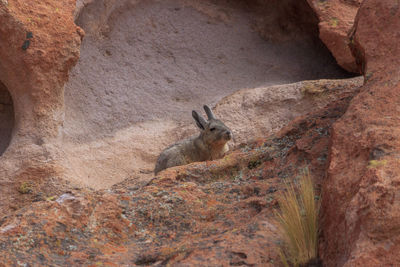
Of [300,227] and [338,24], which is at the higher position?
[338,24]

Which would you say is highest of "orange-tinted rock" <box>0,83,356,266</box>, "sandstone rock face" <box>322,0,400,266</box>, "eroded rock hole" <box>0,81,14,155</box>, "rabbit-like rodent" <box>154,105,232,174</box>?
"sandstone rock face" <box>322,0,400,266</box>

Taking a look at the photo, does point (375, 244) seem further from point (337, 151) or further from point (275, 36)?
point (275, 36)

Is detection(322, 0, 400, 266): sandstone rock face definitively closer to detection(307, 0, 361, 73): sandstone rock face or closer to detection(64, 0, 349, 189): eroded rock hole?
detection(307, 0, 361, 73): sandstone rock face

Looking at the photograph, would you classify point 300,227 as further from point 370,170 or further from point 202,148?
point 202,148

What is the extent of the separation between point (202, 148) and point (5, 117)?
4081 millimetres

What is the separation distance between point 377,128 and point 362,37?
130cm

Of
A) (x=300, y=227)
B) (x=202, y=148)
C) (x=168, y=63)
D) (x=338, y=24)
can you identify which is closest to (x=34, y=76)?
(x=202, y=148)

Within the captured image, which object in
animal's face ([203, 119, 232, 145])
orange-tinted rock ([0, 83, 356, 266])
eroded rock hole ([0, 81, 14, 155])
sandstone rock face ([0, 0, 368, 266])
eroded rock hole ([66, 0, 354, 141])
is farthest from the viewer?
eroded rock hole ([66, 0, 354, 141])

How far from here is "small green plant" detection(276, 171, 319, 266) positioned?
8.42 feet

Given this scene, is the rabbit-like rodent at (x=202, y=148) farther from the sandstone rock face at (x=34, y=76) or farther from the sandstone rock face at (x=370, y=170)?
the sandstone rock face at (x=370, y=170)

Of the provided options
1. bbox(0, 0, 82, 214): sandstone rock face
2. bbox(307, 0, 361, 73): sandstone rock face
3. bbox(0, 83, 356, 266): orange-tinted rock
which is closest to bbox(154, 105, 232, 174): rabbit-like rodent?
bbox(0, 0, 82, 214): sandstone rock face

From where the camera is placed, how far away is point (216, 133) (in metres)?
7.12

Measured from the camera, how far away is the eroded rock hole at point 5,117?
352 inches

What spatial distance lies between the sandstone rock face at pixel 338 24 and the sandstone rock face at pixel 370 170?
5329 mm
